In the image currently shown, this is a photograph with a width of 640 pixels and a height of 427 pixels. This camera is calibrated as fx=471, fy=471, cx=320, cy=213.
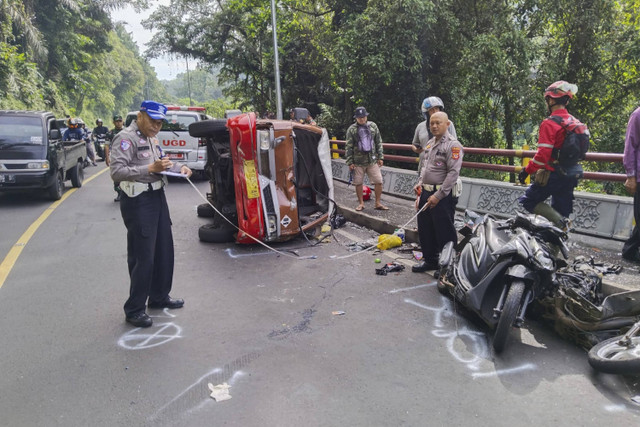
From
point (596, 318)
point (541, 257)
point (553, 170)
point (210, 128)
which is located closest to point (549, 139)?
point (553, 170)

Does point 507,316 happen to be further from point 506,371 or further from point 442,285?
point 442,285

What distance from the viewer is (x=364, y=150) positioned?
823 centimetres

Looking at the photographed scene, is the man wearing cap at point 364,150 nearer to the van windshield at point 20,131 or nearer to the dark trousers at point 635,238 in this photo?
the dark trousers at point 635,238

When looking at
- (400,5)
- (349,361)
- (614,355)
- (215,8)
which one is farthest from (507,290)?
(215,8)

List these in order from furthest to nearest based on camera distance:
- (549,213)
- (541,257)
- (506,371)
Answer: (549,213) → (541,257) → (506,371)

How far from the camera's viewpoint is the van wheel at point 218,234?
711 centimetres

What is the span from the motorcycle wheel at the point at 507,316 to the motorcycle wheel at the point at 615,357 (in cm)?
57

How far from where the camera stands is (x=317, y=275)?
220 inches

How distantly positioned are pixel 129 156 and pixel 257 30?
75.8ft

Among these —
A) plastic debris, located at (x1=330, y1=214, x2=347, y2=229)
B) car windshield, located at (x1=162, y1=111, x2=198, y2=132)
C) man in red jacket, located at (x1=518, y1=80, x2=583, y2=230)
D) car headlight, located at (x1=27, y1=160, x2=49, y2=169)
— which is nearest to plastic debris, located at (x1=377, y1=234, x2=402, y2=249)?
plastic debris, located at (x1=330, y1=214, x2=347, y2=229)

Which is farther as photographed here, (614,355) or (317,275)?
(317,275)

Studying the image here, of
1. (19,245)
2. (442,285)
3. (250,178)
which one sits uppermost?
(250,178)

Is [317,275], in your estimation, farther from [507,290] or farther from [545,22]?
[545,22]

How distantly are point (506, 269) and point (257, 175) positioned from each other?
3.71m
